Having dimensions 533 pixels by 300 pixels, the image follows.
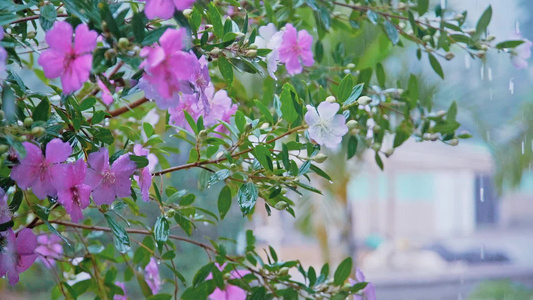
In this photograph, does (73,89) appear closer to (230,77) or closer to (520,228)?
(230,77)

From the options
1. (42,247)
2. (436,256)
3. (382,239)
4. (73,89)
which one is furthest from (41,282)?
(382,239)

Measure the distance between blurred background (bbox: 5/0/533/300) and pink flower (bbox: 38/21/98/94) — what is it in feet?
0.93

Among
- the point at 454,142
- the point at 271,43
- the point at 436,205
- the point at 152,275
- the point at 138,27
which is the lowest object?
the point at 436,205

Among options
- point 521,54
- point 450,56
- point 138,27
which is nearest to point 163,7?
point 138,27

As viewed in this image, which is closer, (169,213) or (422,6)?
(169,213)

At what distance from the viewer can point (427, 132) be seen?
0.91 m

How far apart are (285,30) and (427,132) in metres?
0.28

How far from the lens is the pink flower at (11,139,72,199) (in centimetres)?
53

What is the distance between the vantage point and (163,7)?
469 millimetres

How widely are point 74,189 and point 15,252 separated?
11 cm

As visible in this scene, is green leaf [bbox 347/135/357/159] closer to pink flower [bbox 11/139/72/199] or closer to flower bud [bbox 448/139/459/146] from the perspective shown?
flower bud [bbox 448/139/459/146]

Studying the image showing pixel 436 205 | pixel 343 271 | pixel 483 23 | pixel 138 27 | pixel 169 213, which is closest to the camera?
pixel 138 27

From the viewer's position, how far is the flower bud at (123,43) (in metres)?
0.47

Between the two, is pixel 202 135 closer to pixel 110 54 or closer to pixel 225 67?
pixel 225 67
